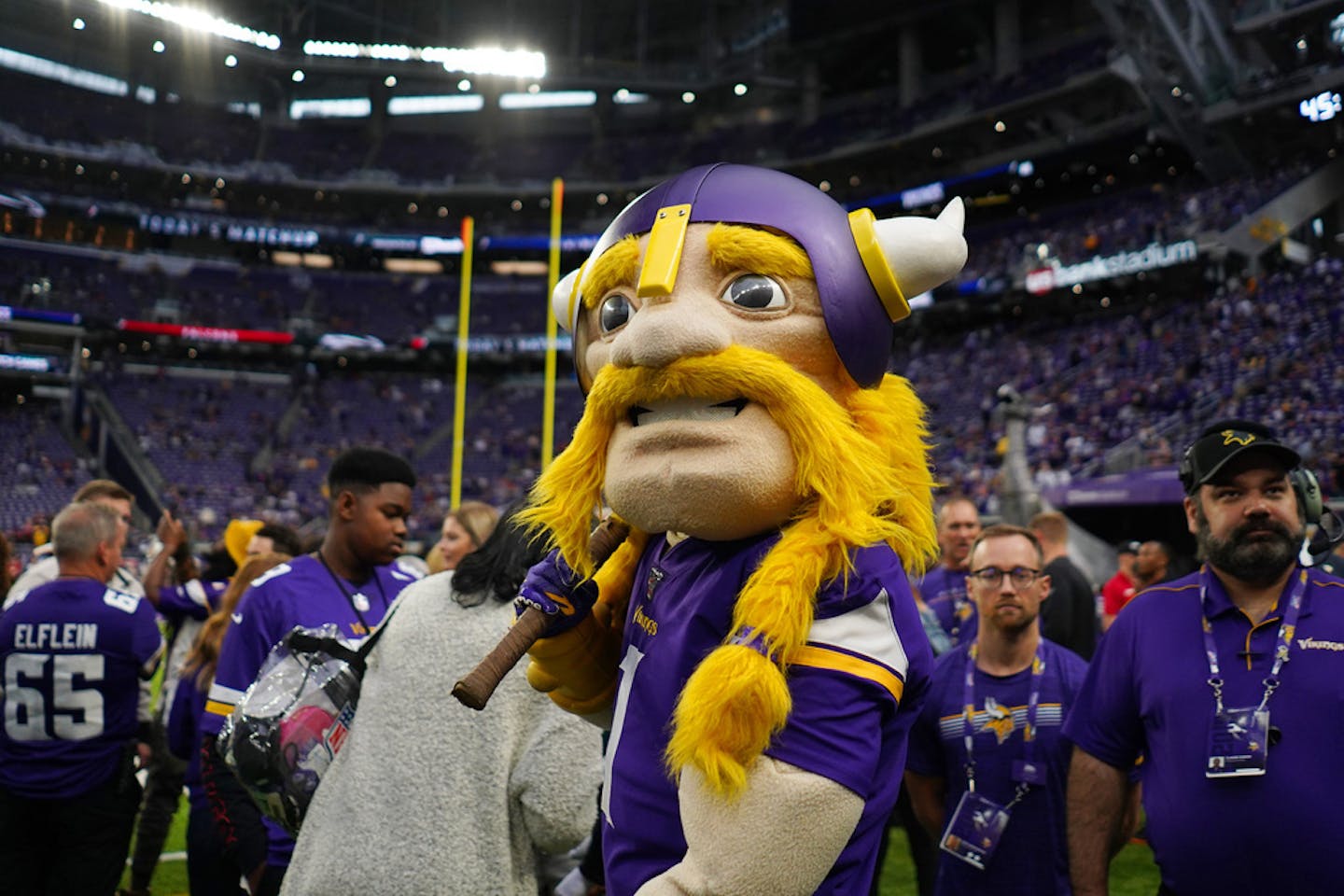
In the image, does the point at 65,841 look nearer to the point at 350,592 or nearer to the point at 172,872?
the point at 350,592

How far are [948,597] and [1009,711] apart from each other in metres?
1.81

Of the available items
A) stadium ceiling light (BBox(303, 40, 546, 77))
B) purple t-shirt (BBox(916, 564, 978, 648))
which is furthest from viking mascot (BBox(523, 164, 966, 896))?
stadium ceiling light (BBox(303, 40, 546, 77))

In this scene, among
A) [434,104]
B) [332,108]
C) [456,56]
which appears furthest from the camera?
[332,108]

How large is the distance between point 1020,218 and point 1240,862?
31.6 m

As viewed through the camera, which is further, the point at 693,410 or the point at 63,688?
the point at 63,688

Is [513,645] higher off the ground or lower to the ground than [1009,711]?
higher

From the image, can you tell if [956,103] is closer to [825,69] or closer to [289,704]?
[825,69]

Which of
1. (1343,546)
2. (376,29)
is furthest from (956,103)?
(1343,546)

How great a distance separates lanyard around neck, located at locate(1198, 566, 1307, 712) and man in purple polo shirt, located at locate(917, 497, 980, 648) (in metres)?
2.33

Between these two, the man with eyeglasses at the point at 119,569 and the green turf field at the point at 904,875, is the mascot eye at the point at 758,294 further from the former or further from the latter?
the green turf field at the point at 904,875

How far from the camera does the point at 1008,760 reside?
10.1ft

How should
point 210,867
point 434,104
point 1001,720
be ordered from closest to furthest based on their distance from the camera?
point 1001,720, point 210,867, point 434,104

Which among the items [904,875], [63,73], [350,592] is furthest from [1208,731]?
[63,73]

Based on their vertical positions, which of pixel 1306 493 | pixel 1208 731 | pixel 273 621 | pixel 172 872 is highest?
pixel 1306 493
